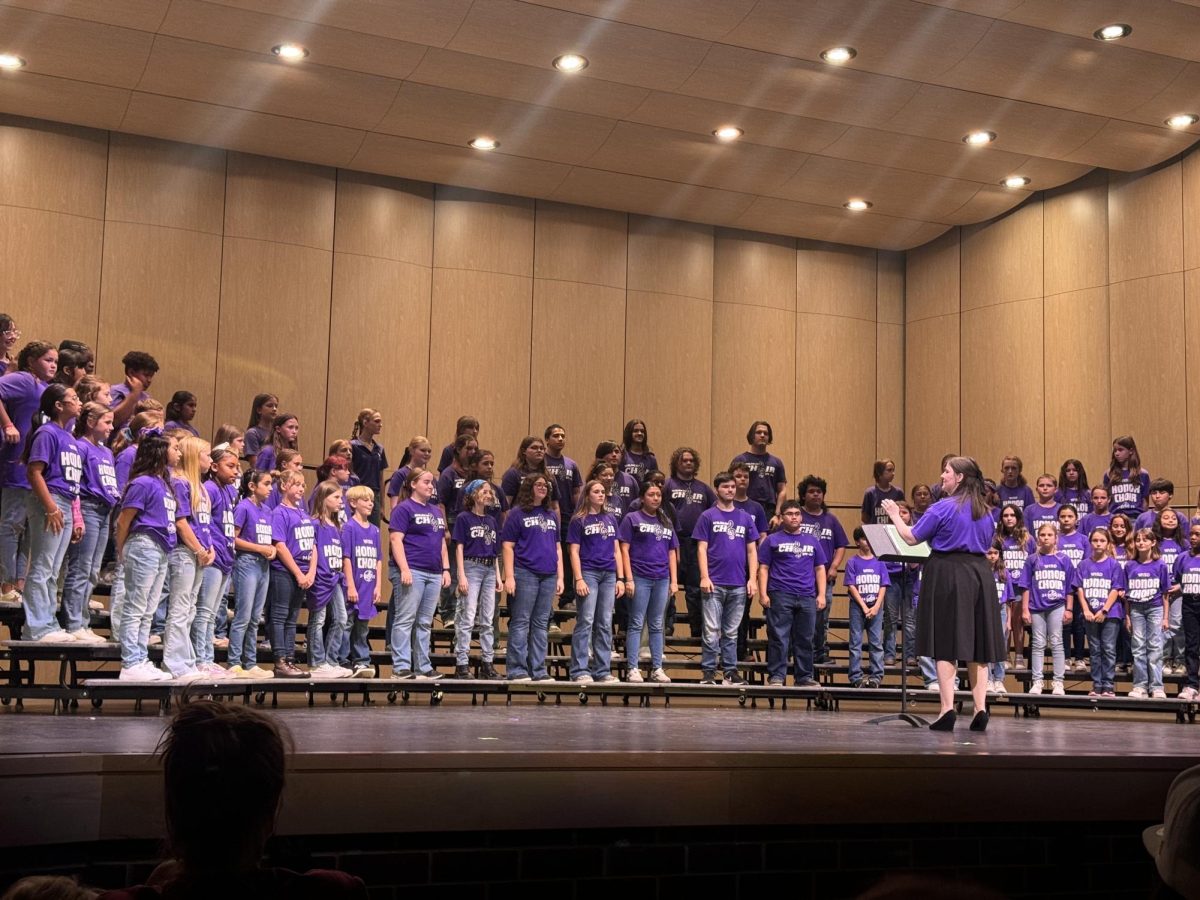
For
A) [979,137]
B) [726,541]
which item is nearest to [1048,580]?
[726,541]

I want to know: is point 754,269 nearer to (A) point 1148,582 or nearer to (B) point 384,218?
(B) point 384,218

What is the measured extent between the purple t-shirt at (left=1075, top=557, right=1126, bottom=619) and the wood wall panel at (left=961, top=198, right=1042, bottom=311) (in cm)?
537

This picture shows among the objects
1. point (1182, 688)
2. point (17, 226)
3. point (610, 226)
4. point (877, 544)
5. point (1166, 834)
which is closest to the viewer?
point (1166, 834)

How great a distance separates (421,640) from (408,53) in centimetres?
546

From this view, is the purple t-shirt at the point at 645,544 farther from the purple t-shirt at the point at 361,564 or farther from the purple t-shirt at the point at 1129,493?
the purple t-shirt at the point at 1129,493

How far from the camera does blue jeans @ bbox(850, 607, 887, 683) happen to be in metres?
10.7

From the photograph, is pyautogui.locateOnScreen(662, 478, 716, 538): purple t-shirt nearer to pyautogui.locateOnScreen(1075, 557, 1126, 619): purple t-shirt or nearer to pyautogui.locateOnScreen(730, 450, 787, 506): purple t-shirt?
pyautogui.locateOnScreen(730, 450, 787, 506): purple t-shirt

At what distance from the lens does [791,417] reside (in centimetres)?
1672

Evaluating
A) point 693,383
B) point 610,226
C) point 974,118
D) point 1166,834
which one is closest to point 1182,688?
point 974,118

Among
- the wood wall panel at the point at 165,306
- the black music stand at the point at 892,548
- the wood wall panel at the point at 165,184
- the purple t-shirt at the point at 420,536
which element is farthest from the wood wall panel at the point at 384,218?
the black music stand at the point at 892,548

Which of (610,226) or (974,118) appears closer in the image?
(974,118)

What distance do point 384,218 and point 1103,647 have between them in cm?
884

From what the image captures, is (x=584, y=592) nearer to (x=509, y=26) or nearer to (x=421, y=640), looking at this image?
(x=421, y=640)

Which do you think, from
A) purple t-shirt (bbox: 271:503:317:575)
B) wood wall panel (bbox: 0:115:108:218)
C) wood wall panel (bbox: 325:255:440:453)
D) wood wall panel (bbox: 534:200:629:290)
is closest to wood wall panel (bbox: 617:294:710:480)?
wood wall panel (bbox: 534:200:629:290)
